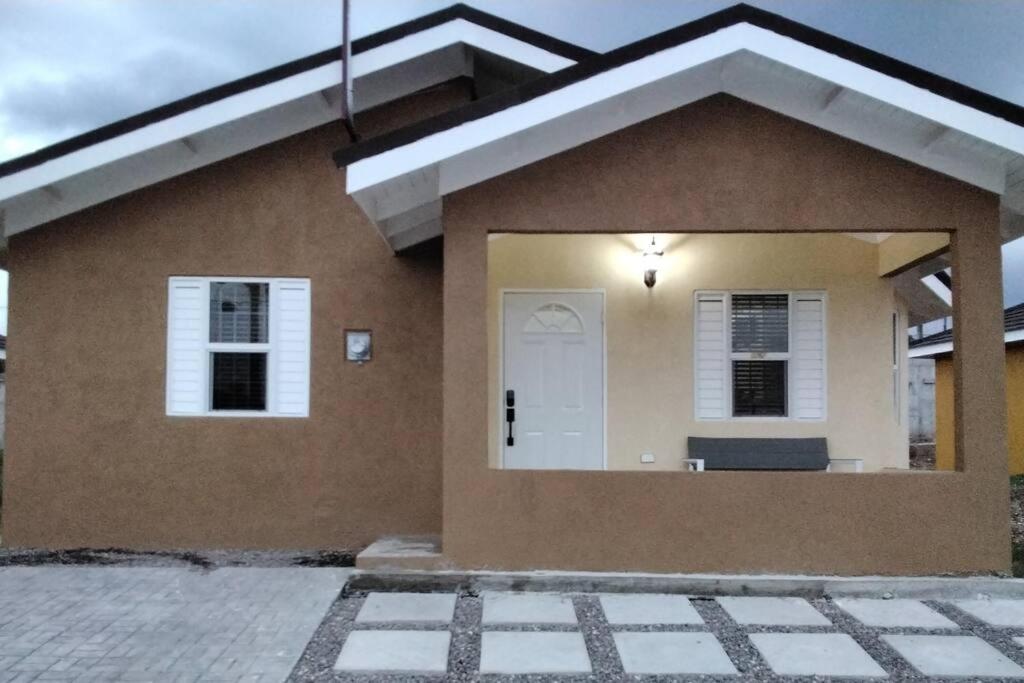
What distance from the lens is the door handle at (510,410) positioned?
8.51m

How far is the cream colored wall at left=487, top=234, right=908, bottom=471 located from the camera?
333 inches

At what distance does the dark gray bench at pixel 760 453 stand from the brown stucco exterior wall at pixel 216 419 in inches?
108

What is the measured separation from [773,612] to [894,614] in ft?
2.68

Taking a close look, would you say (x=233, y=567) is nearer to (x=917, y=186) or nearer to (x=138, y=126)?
(x=138, y=126)

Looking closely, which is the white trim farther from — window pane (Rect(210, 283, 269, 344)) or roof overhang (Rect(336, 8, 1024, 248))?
window pane (Rect(210, 283, 269, 344))

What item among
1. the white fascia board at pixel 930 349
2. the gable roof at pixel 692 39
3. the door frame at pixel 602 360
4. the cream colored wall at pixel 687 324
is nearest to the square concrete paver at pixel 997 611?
the cream colored wall at pixel 687 324

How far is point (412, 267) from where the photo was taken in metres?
7.58

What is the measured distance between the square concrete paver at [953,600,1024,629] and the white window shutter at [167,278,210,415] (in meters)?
6.28

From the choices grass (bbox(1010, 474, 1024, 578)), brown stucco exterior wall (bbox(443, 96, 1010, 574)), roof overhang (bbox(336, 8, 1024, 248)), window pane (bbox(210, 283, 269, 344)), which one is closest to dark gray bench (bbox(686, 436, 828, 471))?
grass (bbox(1010, 474, 1024, 578))

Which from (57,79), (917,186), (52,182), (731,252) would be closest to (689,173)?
(917,186)

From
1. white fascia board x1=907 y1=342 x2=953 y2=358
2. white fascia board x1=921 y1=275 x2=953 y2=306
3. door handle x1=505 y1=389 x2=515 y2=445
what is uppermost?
white fascia board x1=921 y1=275 x2=953 y2=306

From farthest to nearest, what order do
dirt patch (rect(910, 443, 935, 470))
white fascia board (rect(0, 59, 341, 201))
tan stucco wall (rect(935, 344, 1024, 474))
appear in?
dirt patch (rect(910, 443, 935, 470)), tan stucco wall (rect(935, 344, 1024, 474)), white fascia board (rect(0, 59, 341, 201))

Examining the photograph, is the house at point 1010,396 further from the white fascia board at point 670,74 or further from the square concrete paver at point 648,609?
the square concrete paver at point 648,609

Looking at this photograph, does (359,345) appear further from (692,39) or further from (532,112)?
(692,39)
